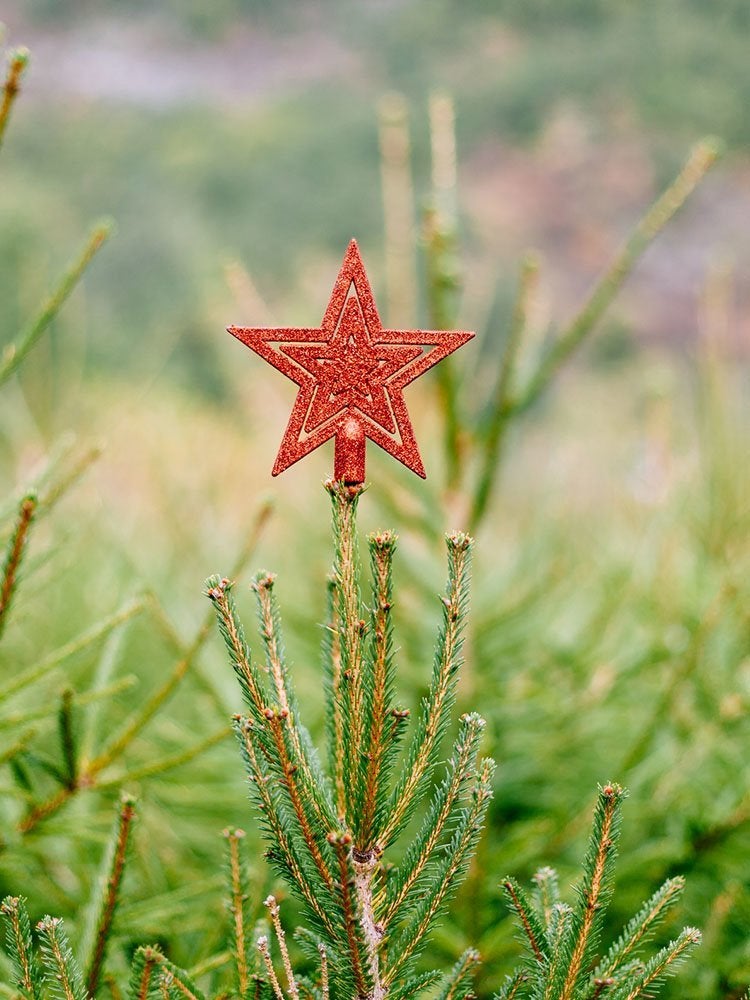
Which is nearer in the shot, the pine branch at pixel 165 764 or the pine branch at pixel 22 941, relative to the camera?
the pine branch at pixel 22 941

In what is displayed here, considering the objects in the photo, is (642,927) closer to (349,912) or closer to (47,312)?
(349,912)

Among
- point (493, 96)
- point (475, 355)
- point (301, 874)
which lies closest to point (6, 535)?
point (301, 874)

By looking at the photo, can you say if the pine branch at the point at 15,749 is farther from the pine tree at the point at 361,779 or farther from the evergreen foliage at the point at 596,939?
the evergreen foliage at the point at 596,939

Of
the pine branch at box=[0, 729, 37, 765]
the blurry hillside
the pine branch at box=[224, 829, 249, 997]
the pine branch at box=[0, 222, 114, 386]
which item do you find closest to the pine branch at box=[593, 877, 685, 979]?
the pine branch at box=[224, 829, 249, 997]

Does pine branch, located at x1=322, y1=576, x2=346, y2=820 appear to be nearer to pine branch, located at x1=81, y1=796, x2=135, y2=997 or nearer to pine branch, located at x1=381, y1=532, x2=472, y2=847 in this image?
pine branch, located at x1=381, y1=532, x2=472, y2=847

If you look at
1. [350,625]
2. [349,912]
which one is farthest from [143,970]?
[350,625]

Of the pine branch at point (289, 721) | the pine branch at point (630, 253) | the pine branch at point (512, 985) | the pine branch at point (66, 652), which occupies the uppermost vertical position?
the pine branch at point (630, 253)

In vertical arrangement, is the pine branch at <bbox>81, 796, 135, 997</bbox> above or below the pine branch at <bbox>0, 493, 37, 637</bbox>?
below

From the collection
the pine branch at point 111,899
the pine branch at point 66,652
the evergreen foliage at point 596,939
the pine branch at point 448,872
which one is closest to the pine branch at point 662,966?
the evergreen foliage at point 596,939
